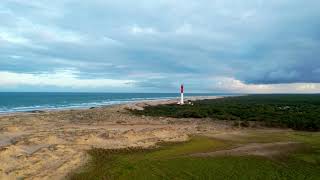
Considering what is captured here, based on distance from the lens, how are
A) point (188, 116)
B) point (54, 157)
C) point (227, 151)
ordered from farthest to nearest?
point (188, 116) < point (227, 151) < point (54, 157)

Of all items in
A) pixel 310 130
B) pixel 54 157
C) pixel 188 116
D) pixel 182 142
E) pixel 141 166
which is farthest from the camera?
pixel 188 116

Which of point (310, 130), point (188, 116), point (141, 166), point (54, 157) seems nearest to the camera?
point (141, 166)

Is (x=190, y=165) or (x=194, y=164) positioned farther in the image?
(x=194, y=164)

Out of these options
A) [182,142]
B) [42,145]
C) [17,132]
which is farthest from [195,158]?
[17,132]

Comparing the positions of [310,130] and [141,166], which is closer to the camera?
[141,166]

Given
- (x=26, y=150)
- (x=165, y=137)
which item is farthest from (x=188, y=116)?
(x=26, y=150)

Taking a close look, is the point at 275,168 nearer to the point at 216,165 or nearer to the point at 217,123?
the point at 216,165

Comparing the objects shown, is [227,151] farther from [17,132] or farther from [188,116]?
[188,116]
